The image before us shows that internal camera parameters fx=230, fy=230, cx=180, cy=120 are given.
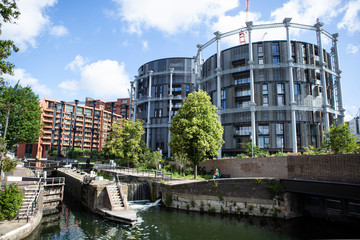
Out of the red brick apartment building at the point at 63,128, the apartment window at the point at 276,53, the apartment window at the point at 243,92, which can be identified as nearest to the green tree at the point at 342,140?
the apartment window at the point at 243,92

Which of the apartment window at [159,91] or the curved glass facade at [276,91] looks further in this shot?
the apartment window at [159,91]

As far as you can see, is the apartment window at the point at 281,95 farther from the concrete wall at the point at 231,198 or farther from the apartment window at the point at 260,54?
the concrete wall at the point at 231,198

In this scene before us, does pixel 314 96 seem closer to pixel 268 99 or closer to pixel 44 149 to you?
pixel 268 99

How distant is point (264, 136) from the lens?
44.2m

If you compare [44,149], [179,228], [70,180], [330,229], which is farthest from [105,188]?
[44,149]

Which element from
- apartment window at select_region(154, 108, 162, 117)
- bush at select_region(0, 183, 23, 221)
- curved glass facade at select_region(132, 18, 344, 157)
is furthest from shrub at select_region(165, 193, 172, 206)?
apartment window at select_region(154, 108, 162, 117)

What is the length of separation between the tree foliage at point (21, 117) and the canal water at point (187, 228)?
28368 mm

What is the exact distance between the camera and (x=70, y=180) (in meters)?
29.5

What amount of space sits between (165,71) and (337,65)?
4272 cm

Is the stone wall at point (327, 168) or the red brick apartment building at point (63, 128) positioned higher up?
the red brick apartment building at point (63, 128)

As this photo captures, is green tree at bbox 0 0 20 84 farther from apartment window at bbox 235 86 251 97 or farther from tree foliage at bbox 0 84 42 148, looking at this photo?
Result: apartment window at bbox 235 86 251 97

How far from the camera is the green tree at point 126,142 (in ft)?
127

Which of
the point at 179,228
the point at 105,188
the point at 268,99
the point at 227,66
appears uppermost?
the point at 227,66

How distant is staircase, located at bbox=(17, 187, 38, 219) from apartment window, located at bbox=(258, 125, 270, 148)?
37561 millimetres
